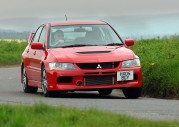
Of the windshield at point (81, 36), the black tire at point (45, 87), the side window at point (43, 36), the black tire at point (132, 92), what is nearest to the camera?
the black tire at point (45, 87)

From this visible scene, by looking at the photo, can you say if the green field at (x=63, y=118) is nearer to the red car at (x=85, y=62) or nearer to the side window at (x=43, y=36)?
the red car at (x=85, y=62)

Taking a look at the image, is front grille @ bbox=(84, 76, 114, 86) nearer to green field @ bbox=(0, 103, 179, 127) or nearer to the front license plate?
the front license plate

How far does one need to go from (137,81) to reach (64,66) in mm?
1490

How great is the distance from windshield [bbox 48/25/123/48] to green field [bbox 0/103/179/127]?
6.33 meters

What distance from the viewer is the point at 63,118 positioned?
31.3 feet

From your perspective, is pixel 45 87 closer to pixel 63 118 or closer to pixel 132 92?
pixel 132 92

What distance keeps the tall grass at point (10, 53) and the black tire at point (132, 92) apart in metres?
26.2

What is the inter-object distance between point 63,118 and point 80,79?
6175 millimetres

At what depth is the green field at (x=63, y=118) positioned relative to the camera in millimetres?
9180

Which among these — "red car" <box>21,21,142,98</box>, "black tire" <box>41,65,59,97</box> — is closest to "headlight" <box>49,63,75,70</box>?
"red car" <box>21,21,142,98</box>

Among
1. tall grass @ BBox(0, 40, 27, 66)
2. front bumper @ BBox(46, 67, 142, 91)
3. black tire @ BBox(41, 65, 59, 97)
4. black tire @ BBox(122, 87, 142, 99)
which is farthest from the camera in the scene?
tall grass @ BBox(0, 40, 27, 66)

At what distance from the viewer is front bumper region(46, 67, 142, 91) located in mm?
15656

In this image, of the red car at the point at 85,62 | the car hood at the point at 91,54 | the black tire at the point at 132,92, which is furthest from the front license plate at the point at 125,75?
the black tire at the point at 132,92

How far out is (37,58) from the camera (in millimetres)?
17406
